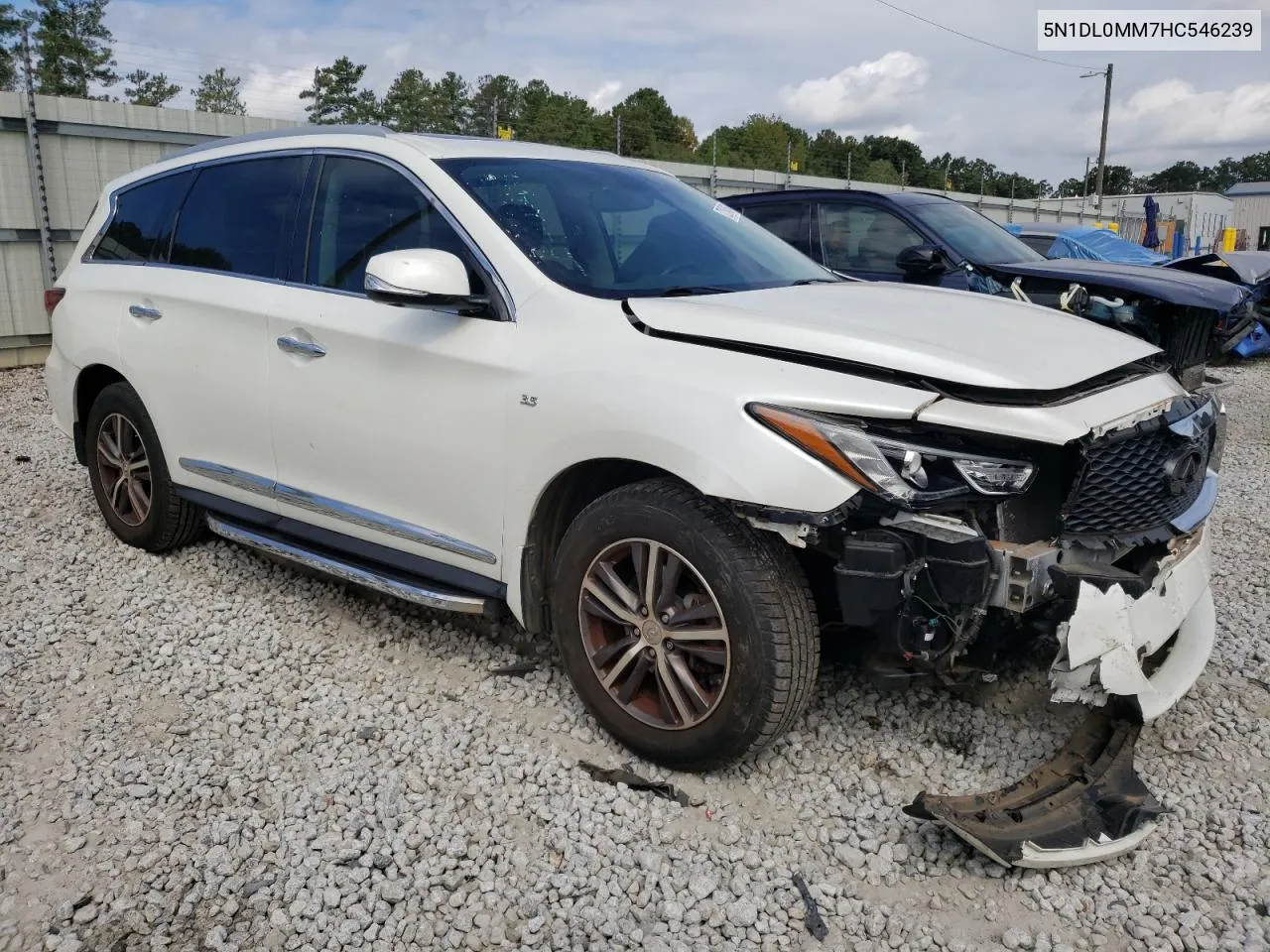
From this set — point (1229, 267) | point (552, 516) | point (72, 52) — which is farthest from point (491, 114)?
point (552, 516)

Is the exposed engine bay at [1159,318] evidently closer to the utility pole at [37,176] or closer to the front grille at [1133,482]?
the front grille at [1133,482]

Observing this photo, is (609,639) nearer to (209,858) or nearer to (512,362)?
(512,362)

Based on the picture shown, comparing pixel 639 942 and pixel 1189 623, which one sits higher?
pixel 1189 623

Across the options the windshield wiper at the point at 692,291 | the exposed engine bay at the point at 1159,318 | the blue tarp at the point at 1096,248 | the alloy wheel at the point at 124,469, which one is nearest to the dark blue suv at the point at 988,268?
the exposed engine bay at the point at 1159,318

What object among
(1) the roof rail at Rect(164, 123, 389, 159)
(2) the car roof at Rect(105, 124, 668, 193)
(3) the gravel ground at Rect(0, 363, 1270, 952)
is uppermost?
(1) the roof rail at Rect(164, 123, 389, 159)

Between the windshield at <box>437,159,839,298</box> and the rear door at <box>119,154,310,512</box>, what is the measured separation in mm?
980

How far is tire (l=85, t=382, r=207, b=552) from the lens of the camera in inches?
173

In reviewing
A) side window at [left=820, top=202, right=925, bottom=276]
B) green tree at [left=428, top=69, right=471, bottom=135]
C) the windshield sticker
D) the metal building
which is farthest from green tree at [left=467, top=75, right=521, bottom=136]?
the metal building

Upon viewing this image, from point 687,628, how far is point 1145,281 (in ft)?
14.6

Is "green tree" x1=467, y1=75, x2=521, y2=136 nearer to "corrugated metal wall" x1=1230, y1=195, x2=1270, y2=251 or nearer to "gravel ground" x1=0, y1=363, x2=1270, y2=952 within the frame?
"gravel ground" x1=0, y1=363, x2=1270, y2=952

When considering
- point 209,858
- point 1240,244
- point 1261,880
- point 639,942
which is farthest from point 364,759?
point 1240,244

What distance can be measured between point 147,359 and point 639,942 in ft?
10.8

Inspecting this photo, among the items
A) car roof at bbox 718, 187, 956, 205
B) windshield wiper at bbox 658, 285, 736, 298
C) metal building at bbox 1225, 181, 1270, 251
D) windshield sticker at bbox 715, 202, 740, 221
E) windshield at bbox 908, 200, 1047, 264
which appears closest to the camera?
windshield wiper at bbox 658, 285, 736, 298

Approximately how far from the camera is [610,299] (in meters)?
2.94
